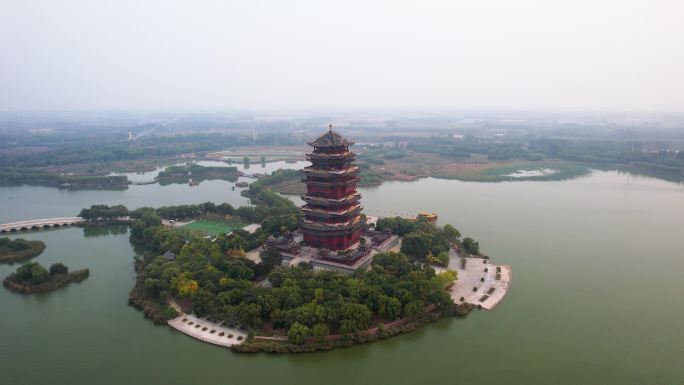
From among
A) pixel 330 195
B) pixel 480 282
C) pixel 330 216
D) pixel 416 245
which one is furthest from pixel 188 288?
pixel 480 282

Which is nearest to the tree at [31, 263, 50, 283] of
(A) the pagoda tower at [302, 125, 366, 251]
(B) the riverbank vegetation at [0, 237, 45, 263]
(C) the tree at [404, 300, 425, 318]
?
(B) the riverbank vegetation at [0, 237, 45, 263]

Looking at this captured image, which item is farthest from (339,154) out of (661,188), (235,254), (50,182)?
(50,182)

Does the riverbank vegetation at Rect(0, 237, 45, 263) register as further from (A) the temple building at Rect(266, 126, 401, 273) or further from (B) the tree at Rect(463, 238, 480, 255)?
(B) the tree at Rect(463, 238, 480, 255)

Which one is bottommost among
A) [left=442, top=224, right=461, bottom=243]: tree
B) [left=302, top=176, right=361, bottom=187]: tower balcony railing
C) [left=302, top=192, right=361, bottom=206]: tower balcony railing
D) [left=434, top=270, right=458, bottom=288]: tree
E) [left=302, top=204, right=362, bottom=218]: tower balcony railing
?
[left=434, top=270, right=458, bottom=288]: tree

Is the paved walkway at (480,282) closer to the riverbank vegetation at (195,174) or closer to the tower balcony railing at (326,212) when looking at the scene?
the tower balcony railing at (326,212)

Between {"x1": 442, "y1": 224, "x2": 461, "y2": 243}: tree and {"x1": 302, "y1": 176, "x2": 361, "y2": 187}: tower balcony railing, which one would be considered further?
{"x1": 442, "y1": 224, "x2": 461, "y2": 243}: tree

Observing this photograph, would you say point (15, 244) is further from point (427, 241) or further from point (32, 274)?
point (427, 241)
